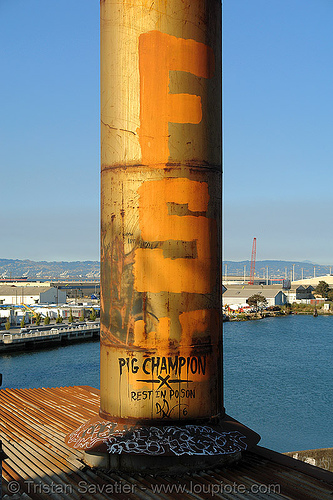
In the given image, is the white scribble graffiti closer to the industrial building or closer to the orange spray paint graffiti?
the orange spray paint graffiti

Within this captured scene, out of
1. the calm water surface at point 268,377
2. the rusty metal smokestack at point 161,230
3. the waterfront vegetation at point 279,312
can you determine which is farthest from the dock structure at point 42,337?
the rusty metal smokestack at point 161,230

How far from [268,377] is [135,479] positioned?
978 inches

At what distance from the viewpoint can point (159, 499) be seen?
14.6ft

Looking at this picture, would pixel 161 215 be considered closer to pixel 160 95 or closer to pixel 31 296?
pixel 160 95

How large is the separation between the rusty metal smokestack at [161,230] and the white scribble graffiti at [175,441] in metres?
0.02

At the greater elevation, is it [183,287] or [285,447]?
[183,287]

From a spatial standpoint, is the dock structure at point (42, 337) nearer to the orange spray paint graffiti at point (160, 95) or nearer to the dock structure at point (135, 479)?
the dock structure at point (135, 479)

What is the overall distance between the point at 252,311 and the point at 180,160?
7576 cm

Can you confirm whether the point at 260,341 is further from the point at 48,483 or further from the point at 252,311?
the point at 48,483

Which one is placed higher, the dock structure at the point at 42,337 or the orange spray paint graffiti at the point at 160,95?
the orange spray paint graffiti at the point at 160,95

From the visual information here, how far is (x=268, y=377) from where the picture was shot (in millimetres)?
28766

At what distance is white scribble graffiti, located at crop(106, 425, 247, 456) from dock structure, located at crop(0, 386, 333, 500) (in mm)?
206

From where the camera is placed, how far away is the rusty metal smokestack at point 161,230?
5.52m

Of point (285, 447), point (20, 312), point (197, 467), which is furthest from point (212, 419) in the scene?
point (20, 312)
